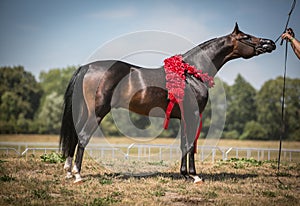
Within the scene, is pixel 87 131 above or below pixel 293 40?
below

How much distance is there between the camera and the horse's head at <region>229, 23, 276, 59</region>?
780 centimetres

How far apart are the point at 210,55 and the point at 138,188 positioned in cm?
344

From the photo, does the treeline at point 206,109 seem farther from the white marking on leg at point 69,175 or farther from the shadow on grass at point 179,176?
the white marking on leg at point 69,175

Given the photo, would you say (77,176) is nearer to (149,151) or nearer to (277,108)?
(149,151)

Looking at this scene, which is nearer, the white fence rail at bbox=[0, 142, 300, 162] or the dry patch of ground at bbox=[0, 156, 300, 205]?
the dry patch of ground at bbox=[0, 156, 300, 205]

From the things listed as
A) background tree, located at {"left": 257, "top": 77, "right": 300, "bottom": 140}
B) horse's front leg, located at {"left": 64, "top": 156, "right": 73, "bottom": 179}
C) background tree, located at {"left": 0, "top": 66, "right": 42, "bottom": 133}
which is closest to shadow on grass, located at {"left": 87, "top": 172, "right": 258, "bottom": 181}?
horse's front leg, located at {"left": 64, "top": 156, "right": 73, "bottom": 179}

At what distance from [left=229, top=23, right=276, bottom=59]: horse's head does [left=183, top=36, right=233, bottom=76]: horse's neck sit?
6.3 inches

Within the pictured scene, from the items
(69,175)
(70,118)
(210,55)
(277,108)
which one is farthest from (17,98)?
(210,55)

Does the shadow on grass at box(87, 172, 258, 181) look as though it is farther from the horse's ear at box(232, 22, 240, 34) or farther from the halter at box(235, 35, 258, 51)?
the horse's ear at box(232, 22, 240, 34)

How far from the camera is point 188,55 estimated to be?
7.71 meters

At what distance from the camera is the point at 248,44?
25.6ft

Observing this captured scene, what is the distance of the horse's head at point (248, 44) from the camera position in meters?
7.80

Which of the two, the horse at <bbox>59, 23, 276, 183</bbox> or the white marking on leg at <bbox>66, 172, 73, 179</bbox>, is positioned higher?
the horse at <bbox>59, 23, 276, 183</bbox>

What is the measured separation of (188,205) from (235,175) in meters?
3.54
